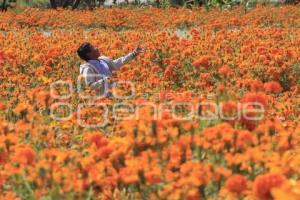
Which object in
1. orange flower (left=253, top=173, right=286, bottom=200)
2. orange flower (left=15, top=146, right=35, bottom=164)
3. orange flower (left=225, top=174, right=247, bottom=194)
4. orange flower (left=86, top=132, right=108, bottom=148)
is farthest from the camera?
orange flower (left=86, top=132, right=108, bottom=148)

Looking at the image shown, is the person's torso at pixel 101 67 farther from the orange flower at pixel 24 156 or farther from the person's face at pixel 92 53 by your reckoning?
the orange flower at pixel 24 156

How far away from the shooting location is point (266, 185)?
10.4 ft

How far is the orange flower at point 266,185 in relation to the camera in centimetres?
314

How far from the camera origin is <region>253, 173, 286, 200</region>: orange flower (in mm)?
3143

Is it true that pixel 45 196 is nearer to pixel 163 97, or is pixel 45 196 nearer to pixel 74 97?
pixel 163 97

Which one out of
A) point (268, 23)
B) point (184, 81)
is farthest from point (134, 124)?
point (268, 23)

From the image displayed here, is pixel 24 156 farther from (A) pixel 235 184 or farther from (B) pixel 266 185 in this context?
(B) pixel 266 185

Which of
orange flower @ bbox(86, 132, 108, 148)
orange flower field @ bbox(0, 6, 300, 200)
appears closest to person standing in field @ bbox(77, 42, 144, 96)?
orange flower field @ bbox(0, 6, 300, 200)

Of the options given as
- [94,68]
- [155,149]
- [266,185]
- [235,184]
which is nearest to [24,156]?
[155,149]

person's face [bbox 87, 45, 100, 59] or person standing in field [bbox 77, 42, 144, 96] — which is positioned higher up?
person's face [bbox 87, 45, 100, 59]

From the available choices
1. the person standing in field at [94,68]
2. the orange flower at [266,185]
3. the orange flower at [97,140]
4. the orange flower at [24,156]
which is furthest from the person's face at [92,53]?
the orange flower at [266,185]

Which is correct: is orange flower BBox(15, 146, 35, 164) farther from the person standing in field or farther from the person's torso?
the person's torso

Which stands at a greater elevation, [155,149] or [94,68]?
[155,149]

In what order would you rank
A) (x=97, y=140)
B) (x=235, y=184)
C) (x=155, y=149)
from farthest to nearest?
1. (x=155, y=149)
2. (x=97, y=140)
3. (x=235, y=184)
